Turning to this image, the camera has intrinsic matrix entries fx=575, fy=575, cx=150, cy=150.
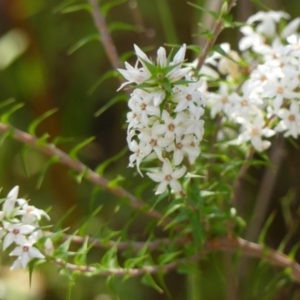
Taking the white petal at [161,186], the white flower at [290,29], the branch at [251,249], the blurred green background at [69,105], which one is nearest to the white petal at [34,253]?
the white petal at [161,186]

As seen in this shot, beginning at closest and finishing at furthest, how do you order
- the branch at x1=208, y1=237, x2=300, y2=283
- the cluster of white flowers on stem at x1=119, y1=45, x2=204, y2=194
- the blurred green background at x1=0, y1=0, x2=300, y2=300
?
the cluster of white flowers on stem at x1=119, y1=45, x2=204, y2=194
the branch at x1=208, y1=237, x2=300, y2=283
the blurred green background at x1=0, y1=0, x2=300, y2=300

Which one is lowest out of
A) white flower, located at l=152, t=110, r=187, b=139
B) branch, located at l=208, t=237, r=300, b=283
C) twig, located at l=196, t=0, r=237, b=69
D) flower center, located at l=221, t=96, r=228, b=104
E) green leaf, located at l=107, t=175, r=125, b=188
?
branch, located at l=208, t=237, r=300, b=283

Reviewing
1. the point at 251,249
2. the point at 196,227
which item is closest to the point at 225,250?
the point at 251,249

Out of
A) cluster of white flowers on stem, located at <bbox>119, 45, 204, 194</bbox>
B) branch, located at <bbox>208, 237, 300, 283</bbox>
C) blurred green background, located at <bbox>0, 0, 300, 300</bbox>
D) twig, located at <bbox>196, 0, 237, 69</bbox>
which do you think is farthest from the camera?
blurred green background, located at <bbox>0, 0, 300, 300</bbox>

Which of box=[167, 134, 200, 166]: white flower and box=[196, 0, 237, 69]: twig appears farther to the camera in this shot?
box=[196, 0, 237, 69]: twig

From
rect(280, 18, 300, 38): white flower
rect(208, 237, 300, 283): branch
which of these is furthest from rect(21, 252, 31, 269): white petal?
rect(280, 18, 300, 38): white flower

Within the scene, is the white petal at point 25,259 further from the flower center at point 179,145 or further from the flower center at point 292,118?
the flower center at point 292,118

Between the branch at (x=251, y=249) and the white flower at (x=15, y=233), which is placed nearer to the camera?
the white flower at (x=15, y=233)

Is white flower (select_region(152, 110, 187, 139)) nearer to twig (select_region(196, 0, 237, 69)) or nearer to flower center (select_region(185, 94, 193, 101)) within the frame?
flower center (select_region(185, 94, 193, 101))
